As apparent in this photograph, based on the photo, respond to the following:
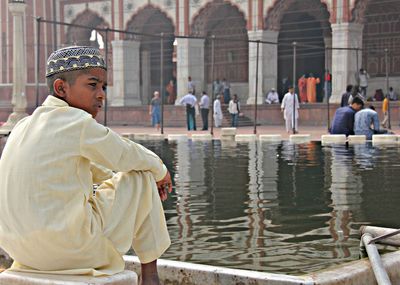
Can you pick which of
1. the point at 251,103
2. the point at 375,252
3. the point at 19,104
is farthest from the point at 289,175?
the point at 251,103

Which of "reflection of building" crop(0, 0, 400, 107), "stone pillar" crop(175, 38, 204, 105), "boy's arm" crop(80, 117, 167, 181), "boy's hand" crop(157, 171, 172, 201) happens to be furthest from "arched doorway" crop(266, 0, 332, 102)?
"boy's arm" crop(80, 117, 167, 181)

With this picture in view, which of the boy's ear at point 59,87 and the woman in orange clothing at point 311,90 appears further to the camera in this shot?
the woman in orange clothing at point 311,90

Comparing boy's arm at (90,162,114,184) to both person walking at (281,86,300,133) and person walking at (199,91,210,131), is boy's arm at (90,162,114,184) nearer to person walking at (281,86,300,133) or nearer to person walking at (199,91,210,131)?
person walking at (281,86,300,133)

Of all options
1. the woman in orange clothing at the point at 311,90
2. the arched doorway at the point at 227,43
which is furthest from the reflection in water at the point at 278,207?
the arched doorway at the point at 227,43

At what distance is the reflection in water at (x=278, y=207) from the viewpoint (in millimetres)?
4656

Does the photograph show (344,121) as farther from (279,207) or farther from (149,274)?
(149,274)

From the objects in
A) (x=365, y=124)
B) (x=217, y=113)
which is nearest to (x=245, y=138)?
(x=365, y=124)

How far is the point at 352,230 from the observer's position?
5.40m

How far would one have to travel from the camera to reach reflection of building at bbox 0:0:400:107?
82.6 feet

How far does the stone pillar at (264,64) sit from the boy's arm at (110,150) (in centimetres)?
2328

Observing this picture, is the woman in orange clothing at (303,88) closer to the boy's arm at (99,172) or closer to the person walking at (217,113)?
the person walking at (217,113)

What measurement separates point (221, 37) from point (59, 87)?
1039 inches

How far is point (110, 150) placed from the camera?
117 inches

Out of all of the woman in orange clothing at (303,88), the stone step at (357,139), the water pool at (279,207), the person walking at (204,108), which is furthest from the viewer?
the woman in orange clothing at (303,88)
